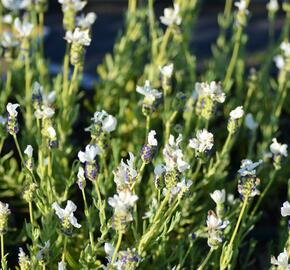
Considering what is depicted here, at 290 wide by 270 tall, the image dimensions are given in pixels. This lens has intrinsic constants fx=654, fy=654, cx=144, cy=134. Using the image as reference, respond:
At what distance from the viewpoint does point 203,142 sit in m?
1.50

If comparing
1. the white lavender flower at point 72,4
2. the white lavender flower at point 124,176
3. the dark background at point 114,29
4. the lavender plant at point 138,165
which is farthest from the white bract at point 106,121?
the dark background at point 114,29

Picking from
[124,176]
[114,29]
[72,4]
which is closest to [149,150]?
[124,176]

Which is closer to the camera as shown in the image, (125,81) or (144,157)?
(144,157)

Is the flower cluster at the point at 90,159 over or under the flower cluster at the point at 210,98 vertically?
under

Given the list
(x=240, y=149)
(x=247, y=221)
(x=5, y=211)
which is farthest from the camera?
(x=240, y=149)

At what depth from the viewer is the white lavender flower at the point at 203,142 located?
1.49 metres

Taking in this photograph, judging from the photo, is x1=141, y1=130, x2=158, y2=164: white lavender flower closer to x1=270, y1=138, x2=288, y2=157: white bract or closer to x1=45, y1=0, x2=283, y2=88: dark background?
x1=270, y1=138, x2=288, y2=157: white bract

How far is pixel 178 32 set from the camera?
2.15 m

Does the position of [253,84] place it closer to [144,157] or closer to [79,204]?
[79,204]

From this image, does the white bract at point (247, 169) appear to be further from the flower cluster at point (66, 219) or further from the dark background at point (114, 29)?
the dark background at point (114, 29)

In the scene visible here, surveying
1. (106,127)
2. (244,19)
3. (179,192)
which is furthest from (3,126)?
(244,19)

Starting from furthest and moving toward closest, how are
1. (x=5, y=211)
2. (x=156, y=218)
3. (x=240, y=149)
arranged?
(x=240, y=149) < (x=156, y=218) < (x=5, y=211)

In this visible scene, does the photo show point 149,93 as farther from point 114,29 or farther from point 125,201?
point 114,29

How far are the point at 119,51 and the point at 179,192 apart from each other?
3.99 ft
